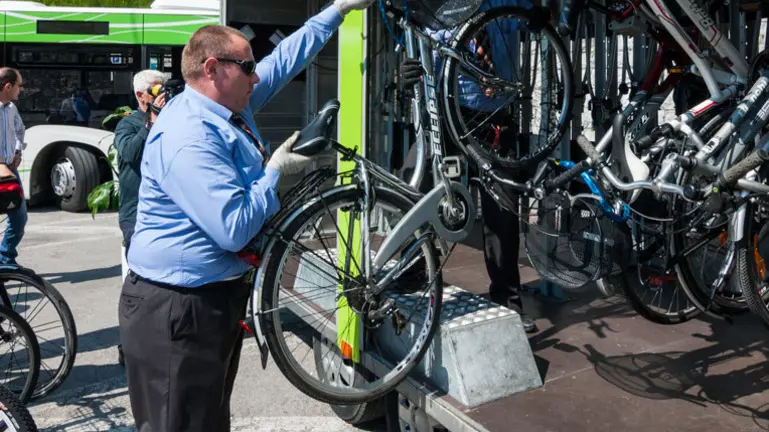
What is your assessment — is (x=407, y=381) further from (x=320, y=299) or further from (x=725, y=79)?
(x=725, y=79)

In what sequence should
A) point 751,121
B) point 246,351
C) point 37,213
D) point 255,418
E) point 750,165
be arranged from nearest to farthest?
1. point 750,165
2. point 751,121
3. point 255,418
4. point 246,351
5. point 37,213

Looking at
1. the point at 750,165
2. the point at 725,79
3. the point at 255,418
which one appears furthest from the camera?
the point at 255,418

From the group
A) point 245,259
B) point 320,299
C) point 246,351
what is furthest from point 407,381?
point 246,351

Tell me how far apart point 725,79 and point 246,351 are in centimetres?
380

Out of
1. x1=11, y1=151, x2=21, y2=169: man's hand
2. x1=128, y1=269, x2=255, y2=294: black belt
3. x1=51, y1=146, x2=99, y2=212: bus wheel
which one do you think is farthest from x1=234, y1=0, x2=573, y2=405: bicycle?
x1=51, y1=146, x2=99, y2=212: bus wheel

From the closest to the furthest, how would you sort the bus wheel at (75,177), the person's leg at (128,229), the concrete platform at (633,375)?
the concrete platform at (633,375), the person's leg at (128,229), the bus wheel at (75,177)

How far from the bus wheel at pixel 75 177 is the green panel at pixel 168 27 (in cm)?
213

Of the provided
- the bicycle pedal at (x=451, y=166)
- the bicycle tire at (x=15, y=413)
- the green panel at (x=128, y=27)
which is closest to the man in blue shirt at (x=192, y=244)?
the bicycle tire at (x=15, y=413)

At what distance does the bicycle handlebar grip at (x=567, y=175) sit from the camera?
12.8 feet

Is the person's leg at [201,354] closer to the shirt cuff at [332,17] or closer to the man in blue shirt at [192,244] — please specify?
the man in blue shirt at [192,244]

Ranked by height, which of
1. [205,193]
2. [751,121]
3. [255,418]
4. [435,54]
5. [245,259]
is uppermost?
[435,54]

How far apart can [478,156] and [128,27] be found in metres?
10.0

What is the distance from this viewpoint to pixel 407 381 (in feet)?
12.5

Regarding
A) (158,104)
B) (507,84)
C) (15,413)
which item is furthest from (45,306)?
(507,84)
